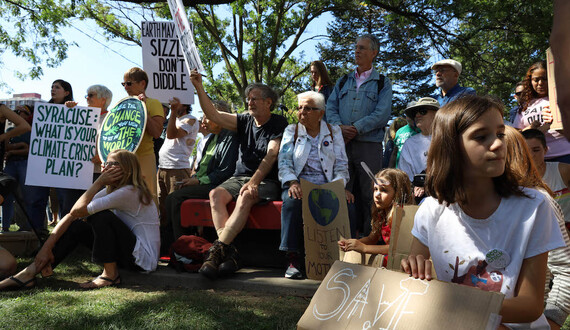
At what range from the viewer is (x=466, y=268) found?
194 centimetres

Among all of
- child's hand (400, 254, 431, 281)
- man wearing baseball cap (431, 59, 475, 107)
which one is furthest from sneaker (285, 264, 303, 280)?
child's hand (400, 254, 431, 281)

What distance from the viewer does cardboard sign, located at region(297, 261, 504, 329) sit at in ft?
5.10

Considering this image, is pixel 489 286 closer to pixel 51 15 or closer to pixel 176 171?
pixel 176 171

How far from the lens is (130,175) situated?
16.4ft

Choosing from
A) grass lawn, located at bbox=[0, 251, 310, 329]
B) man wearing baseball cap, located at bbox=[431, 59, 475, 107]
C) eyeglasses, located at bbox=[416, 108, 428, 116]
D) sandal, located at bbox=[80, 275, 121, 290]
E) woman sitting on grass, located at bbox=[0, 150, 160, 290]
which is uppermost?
man wearing baseball cap, located at bbox=[431, 59, 475, 107]

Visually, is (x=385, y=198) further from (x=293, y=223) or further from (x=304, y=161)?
(x=304, y=161)

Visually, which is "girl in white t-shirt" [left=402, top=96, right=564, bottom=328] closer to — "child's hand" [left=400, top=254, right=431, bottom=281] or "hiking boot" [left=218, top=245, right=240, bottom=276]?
"child's hand" [left=400, top=254, right=431, bottom=281]

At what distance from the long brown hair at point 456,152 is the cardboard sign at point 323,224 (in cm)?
256

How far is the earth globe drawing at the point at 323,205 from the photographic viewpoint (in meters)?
4.59

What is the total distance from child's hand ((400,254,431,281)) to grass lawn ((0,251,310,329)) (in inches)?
66.7

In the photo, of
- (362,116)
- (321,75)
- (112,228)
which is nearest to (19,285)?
(112,228)

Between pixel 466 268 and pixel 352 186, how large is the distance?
3593 mm

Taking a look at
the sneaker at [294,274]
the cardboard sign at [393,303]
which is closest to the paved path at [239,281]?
the sneaker at [294,274]

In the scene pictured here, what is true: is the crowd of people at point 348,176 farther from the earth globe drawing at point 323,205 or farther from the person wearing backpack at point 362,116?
the earth globe drawing at point 323,205
